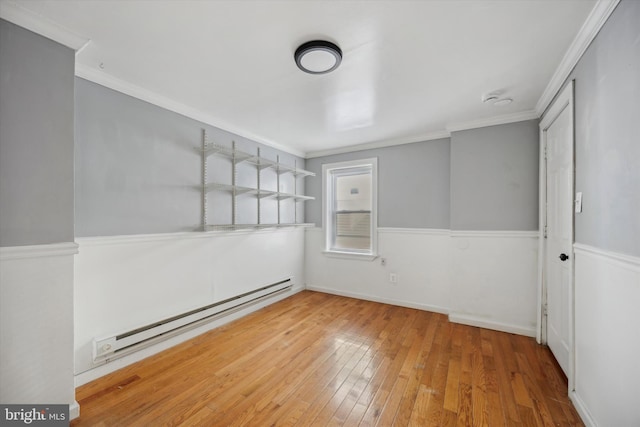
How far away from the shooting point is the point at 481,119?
A: 289 cm

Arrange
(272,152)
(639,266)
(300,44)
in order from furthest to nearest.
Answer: (272,152) → (300,44) → (639,266)

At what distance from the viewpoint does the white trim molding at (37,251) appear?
1.36 meters

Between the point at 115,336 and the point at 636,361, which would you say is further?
the point at 115,336

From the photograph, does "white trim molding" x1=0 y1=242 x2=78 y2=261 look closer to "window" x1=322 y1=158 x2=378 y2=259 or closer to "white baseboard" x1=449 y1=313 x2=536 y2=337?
"window" x1=322 y1=158 x2=378 y2=259

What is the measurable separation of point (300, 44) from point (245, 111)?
126 cm

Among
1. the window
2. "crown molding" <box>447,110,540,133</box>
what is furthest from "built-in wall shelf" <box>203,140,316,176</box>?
"crown molding" <box>447,110,540,133</box>

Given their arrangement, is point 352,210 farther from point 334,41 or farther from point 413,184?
point 334,41

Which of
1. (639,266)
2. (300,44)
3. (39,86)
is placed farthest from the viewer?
(300,44)

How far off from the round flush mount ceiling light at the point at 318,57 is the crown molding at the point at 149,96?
1.42m

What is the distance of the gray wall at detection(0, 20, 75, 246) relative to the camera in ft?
4.50

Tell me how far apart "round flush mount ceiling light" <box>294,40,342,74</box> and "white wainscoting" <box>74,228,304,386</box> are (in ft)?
6.40

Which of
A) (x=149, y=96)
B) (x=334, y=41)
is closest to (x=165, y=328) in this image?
(x=149, y=96)

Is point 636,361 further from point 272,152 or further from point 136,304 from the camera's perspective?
point 272,152

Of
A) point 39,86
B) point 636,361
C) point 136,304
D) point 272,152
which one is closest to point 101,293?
point 136,304
